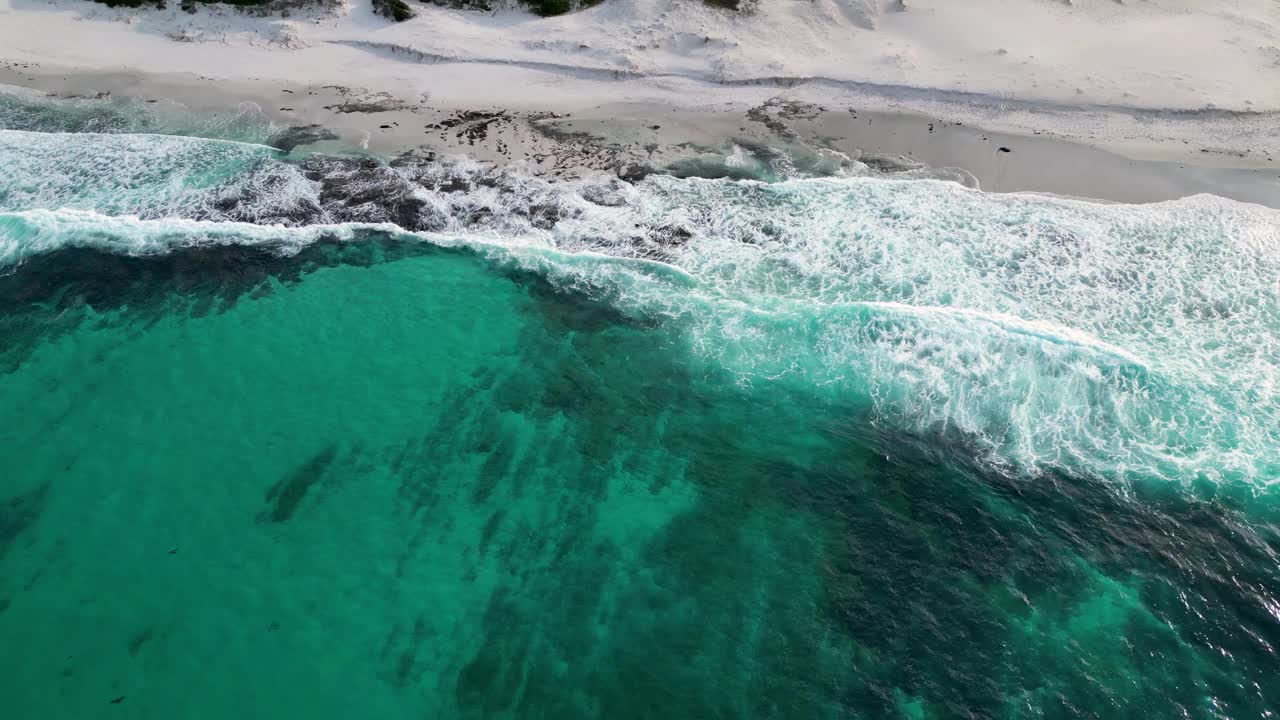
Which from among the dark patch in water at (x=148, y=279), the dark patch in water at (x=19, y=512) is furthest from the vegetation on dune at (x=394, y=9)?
the dark patch in water at (x=19, y=512)

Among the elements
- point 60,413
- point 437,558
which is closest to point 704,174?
point 437,558

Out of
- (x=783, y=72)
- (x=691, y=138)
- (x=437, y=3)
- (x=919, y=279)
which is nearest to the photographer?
(x=919, y=279)

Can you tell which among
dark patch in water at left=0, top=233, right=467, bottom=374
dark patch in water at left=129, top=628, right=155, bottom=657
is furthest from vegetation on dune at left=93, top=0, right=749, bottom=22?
dark patch in water at left=129, top=628, right=155, bottom=657

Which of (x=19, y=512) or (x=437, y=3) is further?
(x=437, y=3)

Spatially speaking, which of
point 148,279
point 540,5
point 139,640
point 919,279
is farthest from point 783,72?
point 139,640

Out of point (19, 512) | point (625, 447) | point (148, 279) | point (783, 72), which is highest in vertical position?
point (783, 72)

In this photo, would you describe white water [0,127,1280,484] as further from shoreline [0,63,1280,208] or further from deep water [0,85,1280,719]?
shoreline [0,63,1280,208]

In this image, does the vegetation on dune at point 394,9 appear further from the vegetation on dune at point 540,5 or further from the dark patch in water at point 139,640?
the dark patch in water at point 139,640

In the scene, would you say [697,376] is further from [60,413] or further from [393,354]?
[60,413]

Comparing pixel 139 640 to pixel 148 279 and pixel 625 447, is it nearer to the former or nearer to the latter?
pixel 625 447
